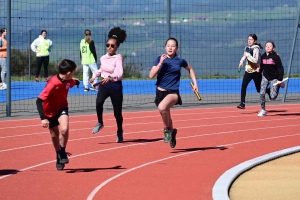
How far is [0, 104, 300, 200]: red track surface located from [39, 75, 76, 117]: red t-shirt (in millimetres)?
834

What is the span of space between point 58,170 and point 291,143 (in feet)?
15.4

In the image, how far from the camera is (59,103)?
12.4 meters

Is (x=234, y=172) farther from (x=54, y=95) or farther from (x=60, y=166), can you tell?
(x=54, y=95)

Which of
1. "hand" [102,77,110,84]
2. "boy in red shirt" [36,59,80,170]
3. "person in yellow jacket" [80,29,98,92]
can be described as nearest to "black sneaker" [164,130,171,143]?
"hand" [102,77,110,84]

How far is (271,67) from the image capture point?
19.9 meters

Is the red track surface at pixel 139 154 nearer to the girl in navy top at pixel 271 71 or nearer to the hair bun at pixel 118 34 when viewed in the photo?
the girl in navy top at pixel 271 71

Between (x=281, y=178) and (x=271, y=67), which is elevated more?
(x=271, y=67)

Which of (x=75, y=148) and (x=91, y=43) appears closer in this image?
(x=75, y=148)

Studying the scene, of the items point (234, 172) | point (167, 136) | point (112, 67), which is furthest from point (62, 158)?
point (112, 67)

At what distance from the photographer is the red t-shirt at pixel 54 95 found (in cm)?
1219

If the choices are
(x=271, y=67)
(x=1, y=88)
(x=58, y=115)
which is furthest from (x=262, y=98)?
(x=1, y=88)

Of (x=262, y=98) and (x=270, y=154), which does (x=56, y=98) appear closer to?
(x=270, y=154)

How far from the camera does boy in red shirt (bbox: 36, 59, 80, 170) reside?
1222cm

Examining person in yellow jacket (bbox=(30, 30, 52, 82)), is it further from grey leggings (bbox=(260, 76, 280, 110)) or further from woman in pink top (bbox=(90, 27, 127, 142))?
woman in pink top (bbox=(90, 27, 127, 142))
